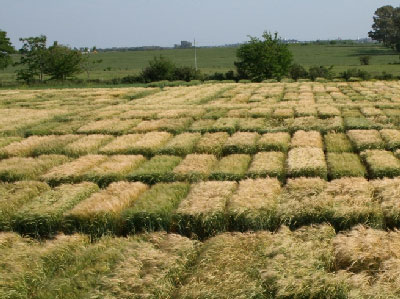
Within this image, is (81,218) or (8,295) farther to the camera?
(81,218)

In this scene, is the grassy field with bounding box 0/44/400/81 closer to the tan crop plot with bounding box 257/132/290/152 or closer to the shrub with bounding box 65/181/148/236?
the tan crop plot with bounding box 257/132/290/152

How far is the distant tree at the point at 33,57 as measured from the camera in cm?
5262

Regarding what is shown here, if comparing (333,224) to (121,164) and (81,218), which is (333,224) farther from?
(121,164)

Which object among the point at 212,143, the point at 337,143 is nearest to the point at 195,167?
the point at 212,143

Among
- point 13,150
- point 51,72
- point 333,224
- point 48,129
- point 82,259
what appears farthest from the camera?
point 51,72

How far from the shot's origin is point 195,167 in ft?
30.3

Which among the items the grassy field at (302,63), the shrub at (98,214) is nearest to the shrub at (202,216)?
the shrub at (98,214)

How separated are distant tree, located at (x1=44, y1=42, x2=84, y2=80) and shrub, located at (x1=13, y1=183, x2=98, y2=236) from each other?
4697cm

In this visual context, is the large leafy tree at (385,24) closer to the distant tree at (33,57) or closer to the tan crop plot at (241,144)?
the distant tree at (33,57)

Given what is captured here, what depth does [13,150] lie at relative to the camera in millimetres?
11555

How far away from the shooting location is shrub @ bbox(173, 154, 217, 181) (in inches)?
341

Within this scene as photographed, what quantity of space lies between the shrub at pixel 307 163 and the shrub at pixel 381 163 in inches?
38.2

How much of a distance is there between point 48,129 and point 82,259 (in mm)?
10056

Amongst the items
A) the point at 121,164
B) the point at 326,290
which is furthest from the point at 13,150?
the point at 326,290
